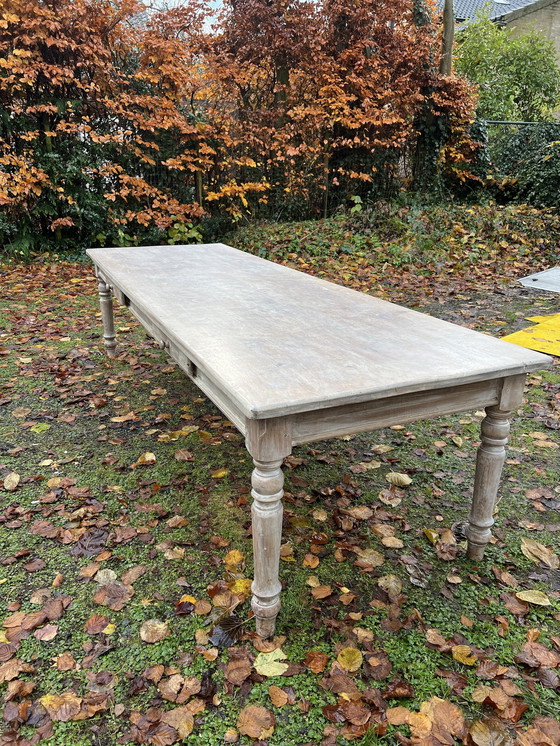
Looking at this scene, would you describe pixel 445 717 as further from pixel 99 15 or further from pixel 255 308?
pixel 99 15

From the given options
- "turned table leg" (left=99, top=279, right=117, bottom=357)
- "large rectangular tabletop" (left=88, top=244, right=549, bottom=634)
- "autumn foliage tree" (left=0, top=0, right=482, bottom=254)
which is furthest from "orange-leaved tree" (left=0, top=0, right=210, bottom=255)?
"large rectangular tabletop" (left=88, top=244, right=549, bottom=634)

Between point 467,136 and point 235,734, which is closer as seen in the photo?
point 235,734

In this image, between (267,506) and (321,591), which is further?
(321,591)

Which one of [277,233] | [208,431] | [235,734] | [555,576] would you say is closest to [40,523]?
[208,431]

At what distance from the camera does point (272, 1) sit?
7836 millimetres


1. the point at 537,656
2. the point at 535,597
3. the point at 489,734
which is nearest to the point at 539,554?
the point at 535,597

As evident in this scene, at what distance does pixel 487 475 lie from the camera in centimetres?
202

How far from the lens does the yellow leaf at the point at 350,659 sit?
171 centimetres

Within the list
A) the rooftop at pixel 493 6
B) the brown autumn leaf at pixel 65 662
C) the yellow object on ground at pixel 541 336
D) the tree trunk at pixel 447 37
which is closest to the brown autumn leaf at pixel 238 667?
the brown autumn leaf at pixel 65 662

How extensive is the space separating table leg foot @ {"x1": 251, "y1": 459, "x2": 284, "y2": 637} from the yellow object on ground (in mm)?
3334

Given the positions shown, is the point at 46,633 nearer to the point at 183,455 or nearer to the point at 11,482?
the point at 11,482

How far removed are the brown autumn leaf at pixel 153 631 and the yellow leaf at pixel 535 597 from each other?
1278mm

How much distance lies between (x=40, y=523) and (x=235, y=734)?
1.32 meters

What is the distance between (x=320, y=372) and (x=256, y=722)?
102 centimetres
